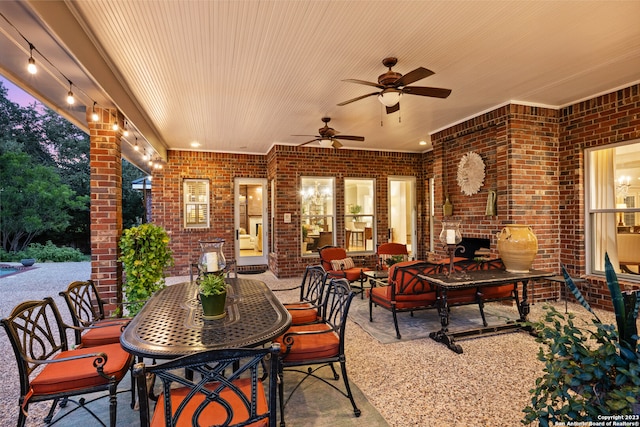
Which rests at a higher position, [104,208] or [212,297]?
[104,208]

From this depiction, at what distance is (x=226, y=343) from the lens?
1.59 metres

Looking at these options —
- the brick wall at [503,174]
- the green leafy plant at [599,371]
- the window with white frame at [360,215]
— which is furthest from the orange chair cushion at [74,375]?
the window with white frame at [360,215]

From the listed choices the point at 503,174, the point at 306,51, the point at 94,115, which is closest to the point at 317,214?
the point at 503,174

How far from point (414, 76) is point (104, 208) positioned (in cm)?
344

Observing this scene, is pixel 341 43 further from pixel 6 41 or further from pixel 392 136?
pixel 392 136

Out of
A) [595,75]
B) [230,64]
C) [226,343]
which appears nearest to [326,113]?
[230,64]

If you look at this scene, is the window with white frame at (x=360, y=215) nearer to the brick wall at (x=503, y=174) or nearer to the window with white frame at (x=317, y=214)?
the brick wall at (x=503, y=174)

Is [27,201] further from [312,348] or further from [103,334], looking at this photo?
[312,348]

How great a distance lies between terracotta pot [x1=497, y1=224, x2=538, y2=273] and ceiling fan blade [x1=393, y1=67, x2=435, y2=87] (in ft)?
7.22

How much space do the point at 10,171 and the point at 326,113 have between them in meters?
11.8

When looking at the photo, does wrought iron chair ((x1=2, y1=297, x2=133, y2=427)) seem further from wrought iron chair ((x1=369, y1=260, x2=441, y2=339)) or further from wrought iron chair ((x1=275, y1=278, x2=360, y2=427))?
wrought iron chair ((x1=369, y1=260, x2=441, y2=339))

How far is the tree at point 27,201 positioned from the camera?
415 inches

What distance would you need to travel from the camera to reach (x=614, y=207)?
167 inches

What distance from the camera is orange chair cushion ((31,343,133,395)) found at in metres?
1.69
